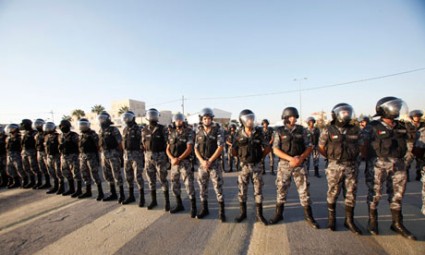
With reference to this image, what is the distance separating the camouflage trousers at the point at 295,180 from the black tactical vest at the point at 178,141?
2.13m

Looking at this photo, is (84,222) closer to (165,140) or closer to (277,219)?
(165,140)

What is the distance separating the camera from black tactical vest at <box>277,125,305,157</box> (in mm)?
4148

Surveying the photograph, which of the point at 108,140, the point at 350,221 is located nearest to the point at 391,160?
the point at 350,221

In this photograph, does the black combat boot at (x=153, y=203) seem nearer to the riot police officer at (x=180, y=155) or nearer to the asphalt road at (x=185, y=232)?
the asphalt road at (x=185, y=232)

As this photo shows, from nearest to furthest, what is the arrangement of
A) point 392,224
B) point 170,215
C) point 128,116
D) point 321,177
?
point 392,224 → point 170,215 → point 128,116 → point 321,177

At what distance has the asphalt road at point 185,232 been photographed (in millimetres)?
3371

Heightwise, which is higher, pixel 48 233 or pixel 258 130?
pixel 258 130

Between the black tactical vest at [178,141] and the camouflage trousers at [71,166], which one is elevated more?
the black tactical vest at [178,141]

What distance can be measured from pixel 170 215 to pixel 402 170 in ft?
14.6

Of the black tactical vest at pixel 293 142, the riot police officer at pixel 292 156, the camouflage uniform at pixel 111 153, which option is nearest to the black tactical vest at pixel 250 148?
the riot police officer at pixel 292 156

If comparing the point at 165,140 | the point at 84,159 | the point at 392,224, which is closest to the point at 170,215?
the point at 165,140

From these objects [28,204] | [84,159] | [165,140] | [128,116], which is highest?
[128,116]

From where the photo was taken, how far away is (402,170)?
358 cm

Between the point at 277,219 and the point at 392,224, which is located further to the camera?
the point at 277,219
